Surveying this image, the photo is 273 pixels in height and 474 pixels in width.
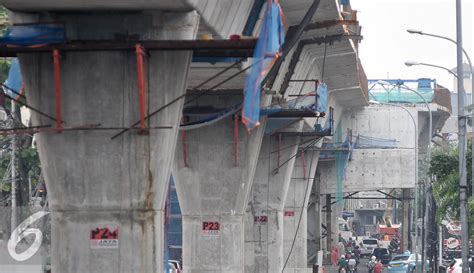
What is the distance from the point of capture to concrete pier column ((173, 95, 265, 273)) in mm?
35688

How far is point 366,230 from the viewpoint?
17700 cm

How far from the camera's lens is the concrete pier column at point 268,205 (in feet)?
157

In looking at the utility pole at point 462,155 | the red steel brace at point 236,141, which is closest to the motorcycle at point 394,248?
the red steel brace at point 236,141

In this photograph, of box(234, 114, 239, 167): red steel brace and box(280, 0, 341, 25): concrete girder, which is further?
box(234, 114, 239, 167): red steel brace

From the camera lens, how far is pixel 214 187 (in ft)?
117

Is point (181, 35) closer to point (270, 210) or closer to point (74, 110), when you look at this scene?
point (74, 110)

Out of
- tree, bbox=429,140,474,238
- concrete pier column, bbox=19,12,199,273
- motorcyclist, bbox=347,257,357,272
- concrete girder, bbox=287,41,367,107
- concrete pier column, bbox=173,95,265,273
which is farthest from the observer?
motorcyclist, bbox=347,257,357,272

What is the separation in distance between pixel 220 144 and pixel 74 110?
51.7ft

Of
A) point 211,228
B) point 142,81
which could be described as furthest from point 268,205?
point 142,81

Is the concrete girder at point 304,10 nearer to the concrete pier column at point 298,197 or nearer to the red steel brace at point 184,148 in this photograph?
the red steel brace at point 184,148

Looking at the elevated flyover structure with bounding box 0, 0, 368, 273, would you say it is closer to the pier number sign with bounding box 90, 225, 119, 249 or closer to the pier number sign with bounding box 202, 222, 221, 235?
the pier number sign with bounding box 90, 225, 119, 249

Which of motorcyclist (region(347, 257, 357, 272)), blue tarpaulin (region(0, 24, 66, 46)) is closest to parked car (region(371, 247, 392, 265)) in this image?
motorcyclist (region(347, 257, 357, 272))

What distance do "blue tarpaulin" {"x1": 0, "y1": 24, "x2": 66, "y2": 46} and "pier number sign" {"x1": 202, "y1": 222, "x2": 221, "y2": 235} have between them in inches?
652

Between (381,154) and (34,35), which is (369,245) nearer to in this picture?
(381,154)
